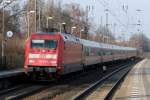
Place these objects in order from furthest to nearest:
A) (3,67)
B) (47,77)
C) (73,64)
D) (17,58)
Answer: (17,58) → (3,67) → (73,64) → (47,77)

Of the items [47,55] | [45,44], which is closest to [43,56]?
[47,55]

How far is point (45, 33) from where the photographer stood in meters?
28.5

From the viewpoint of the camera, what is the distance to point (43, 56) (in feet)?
91.0

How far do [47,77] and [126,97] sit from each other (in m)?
7.60

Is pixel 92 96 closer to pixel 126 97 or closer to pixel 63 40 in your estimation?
pixel 126 97

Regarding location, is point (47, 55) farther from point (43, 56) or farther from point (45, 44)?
point (45, 44)

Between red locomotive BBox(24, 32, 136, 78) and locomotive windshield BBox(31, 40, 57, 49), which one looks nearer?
red locomotive BBox(24, 32, 136, 78)

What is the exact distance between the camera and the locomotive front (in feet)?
89.9

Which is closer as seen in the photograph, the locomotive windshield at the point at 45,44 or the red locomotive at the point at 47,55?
the red locomotive at the point at 47,55

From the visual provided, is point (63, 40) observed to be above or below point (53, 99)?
above

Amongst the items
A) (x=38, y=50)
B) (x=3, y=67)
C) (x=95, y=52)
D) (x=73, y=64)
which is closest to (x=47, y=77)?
(x=38, y=50)

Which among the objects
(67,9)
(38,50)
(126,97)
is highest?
(67,9)

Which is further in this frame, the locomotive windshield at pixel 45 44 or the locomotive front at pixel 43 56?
the locomotive windshield at pixel 45 44

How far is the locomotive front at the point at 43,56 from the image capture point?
27406 millimetres
